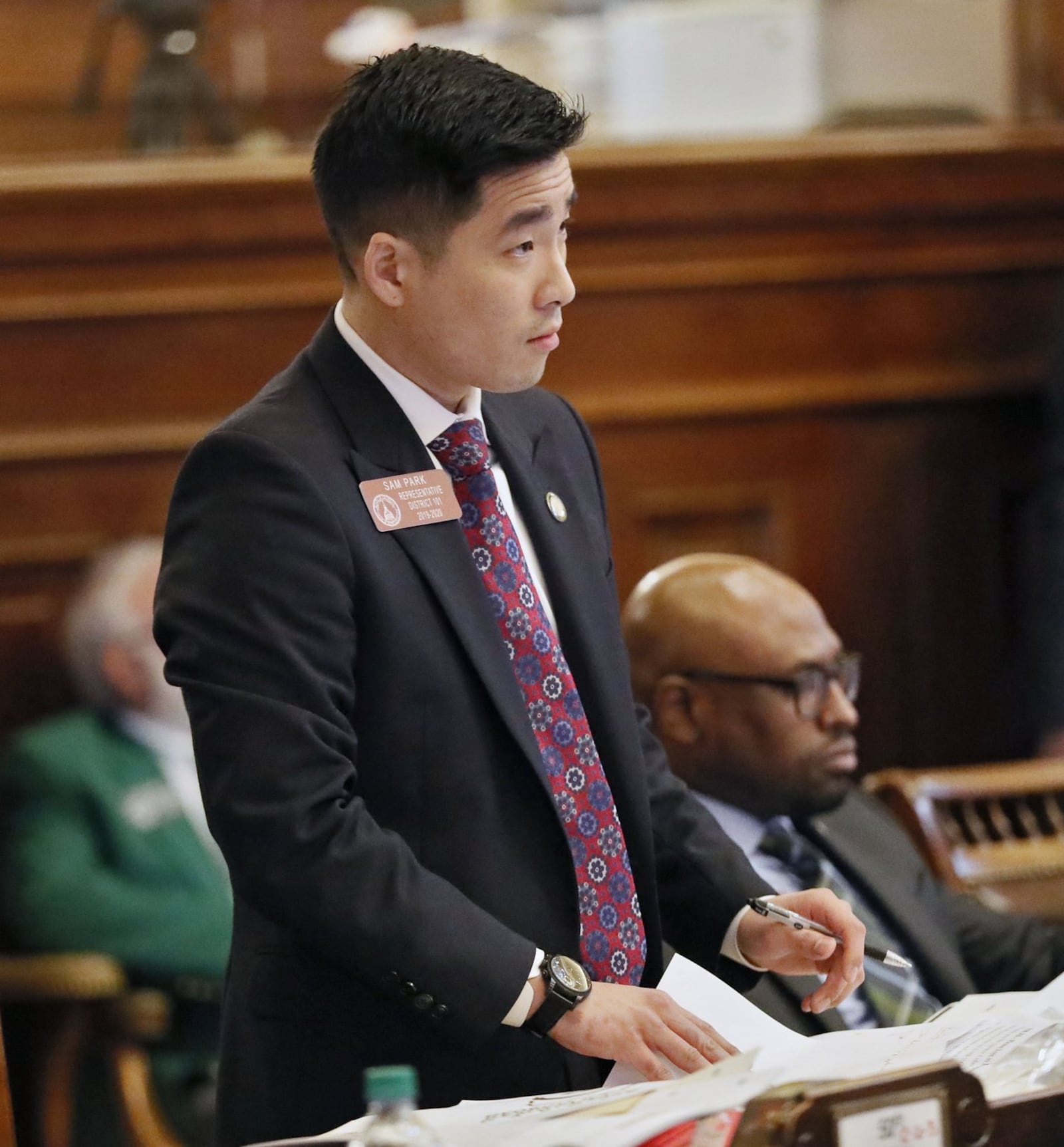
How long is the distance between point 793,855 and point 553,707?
0.97 metres

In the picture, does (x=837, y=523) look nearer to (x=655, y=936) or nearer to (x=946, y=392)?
(x=946, y=392)

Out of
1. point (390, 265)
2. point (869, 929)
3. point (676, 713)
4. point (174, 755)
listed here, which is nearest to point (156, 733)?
point (174, 755)

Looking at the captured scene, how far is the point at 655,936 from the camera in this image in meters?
1.71

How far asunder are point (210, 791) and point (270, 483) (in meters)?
0.26

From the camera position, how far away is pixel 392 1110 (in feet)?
3.94

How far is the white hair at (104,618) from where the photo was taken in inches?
126

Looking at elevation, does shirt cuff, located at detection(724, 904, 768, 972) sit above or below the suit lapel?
below

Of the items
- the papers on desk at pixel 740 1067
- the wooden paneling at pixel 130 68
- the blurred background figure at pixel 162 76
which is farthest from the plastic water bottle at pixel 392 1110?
the wooden paneling at pixel 130 68

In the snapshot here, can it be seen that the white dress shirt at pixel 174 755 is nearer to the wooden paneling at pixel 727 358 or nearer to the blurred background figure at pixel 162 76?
the wooden paneling at pixel 727 358

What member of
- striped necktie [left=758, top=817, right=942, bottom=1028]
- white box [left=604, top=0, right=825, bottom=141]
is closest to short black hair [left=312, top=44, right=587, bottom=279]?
striped necktie [left=758, top=817, right=942, bottom=1028]

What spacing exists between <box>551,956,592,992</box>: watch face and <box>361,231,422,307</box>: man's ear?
580 mm

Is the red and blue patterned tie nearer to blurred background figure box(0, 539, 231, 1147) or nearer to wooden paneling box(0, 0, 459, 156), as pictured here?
blurred background figure box(0, 539, 231, 1147)

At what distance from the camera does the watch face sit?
4.89ft

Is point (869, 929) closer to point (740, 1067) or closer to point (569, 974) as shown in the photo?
point (569, 974)
